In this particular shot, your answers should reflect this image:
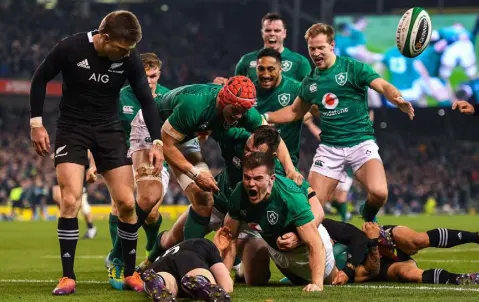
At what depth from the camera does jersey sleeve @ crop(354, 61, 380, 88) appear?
1094cm

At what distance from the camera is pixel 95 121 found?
8.66 m

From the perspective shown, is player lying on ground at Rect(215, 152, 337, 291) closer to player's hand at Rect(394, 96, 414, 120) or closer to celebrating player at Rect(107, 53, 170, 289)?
celebrating player at Rect(107, 53, 170, 289)

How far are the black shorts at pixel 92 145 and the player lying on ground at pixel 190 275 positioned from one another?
1.36 metres

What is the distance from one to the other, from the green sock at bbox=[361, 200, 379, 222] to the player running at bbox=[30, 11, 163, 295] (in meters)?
3.51

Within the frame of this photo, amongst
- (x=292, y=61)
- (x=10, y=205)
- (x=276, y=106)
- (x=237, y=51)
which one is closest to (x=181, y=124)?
(x=276, y=106)

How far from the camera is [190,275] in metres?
7.18

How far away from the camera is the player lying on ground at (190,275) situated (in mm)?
6977

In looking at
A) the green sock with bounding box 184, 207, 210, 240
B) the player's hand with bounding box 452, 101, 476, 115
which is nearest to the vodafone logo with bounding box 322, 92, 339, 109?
the player's hand with bounding box 452, 101, 476, 115

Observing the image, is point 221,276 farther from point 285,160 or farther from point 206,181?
point 285,160

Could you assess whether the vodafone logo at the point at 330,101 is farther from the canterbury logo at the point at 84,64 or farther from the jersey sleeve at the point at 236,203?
the canterbury logo at the point at 84,64

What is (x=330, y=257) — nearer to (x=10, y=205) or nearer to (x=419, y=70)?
(x=10, y=205)

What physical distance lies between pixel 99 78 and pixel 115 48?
0.35 meters

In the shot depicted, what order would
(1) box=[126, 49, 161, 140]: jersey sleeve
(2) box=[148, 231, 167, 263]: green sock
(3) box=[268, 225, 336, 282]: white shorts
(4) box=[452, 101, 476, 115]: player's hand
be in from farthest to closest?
(2) box=[148, 231, 167, 263]: green sock
(4) box=[452, 101, 476, 115]: player's hand
(3) box=[268, 225, 336, 282]: white shorts
(1) box=[126, 49, 161, 140]: jersey sleeve

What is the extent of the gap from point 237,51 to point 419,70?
33.0ft
